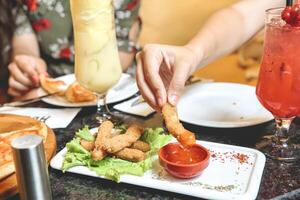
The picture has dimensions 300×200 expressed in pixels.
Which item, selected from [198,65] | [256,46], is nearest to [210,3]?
[256,46]

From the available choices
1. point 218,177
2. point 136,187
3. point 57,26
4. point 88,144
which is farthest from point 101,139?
point 57,26

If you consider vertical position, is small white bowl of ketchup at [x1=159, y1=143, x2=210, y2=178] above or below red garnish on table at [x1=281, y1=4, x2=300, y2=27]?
below

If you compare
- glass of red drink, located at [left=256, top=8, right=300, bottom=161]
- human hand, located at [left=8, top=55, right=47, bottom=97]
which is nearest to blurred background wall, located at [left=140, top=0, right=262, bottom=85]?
human hand, located at [left=8, top=55, right=47, bottom=97]

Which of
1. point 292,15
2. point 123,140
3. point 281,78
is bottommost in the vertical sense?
point 123,140

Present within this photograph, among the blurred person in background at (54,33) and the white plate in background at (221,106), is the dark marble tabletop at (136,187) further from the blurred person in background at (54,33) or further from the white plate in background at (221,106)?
the blurred person in background at (54,33)

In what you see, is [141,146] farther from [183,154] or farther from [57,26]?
[57,26]

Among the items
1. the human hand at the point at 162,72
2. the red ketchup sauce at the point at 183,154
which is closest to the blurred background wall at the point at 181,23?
the human hand at the point at 162,72

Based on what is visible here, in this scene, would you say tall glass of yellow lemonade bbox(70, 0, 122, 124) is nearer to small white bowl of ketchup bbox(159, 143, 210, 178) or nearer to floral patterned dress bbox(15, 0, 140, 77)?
small white bowl of ketchup bbox(159, 143, 210, 178)
